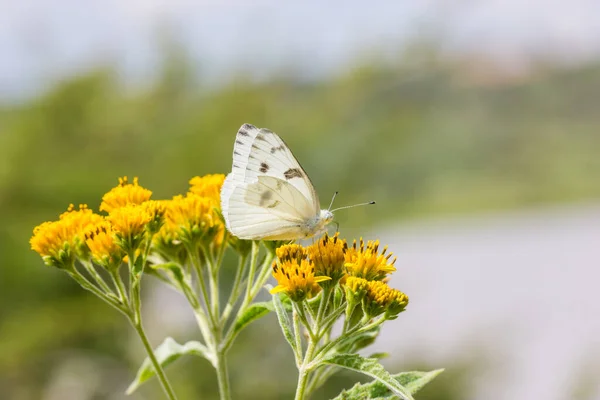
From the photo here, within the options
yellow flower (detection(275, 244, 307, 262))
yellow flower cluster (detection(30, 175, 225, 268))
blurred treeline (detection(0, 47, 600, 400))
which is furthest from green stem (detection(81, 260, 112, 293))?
blurred treeline (detection(0, 47, 600, 400))

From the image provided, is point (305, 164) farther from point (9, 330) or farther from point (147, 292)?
point (9, 330)

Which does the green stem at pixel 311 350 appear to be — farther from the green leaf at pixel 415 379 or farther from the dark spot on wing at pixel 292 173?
the dark spot on wing at pixel 292 173

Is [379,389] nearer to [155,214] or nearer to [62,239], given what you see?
[155,214]

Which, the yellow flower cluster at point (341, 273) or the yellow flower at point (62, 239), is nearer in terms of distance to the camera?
the yellow flower cluster at point (341, 273)

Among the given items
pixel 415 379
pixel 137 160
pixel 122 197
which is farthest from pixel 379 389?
pixel 137 160

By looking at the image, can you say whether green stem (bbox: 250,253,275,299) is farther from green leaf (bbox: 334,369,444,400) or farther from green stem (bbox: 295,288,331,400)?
green leaf (bbox: 334,369,444,400)

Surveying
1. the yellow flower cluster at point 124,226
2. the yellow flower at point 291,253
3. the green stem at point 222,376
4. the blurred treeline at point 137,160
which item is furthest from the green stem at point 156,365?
the blurred treeline at point 137,160
